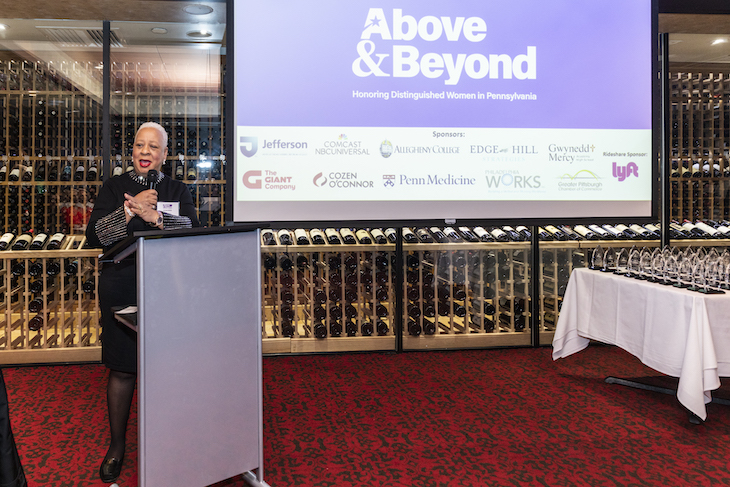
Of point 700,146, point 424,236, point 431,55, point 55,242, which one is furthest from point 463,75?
point 55,242

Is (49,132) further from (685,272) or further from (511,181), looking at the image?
(685,272)

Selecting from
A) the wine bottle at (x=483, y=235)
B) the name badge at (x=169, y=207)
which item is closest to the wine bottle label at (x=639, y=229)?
the wine bottle at (x=483, y=235)

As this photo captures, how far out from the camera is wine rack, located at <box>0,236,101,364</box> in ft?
12.0

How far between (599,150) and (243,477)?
247 cm

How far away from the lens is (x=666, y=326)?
2652mm

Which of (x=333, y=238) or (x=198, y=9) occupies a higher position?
(x=198, y=9)

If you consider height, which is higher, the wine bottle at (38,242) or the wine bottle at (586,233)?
the wine bottle at (586,233)

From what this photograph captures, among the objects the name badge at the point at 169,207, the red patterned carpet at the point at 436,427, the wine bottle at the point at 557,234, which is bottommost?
the red patterned carpet at the point at 436,427

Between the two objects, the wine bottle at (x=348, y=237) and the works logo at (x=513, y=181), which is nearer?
the works logo at (x=513, y=181)

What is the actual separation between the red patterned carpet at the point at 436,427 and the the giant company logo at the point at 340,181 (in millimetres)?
1279

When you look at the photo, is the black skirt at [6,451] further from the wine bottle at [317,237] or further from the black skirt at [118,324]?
the wine bottle at [317,237]

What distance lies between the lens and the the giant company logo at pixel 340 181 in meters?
2.63

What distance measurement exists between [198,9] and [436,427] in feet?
10.3

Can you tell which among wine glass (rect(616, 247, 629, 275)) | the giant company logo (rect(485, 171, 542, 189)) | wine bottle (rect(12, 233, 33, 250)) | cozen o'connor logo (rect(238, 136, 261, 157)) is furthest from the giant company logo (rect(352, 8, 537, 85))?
wine bottle (rect(12, 233, 33, 250))
